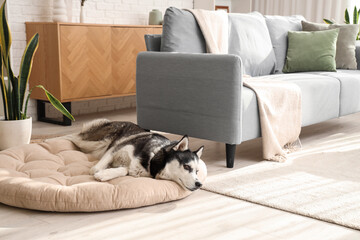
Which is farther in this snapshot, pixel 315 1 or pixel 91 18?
pixel 315 1

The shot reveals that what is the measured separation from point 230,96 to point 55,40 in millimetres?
1910

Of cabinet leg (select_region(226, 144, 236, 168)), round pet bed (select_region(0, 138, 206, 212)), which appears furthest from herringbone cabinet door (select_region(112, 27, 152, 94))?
round pet bed (select_region(0, 138, 206, 212))

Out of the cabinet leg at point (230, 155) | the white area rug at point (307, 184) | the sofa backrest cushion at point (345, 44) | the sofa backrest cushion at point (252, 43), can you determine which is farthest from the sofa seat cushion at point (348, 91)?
the cabinet leg at point (230, 155)

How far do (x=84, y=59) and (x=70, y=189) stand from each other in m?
2.27

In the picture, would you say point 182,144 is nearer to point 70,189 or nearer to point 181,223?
point 181,223

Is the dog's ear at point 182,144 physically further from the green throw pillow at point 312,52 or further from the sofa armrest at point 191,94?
the green throw pillow at point 312,52

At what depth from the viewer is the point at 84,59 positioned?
13.4ft

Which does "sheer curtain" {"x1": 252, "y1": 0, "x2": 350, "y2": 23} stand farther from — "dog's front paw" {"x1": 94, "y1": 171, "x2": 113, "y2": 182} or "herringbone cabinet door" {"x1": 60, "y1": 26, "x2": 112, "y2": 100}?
"dog's front paw" {"x1": 94, "y1": 171, "x2": 113, "y2": 182}

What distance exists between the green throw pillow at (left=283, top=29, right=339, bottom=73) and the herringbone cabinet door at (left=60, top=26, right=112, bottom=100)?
1.68 meters

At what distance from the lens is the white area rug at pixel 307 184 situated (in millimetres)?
2088

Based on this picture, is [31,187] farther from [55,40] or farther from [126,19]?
[126,19]

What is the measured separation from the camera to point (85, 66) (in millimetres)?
4102

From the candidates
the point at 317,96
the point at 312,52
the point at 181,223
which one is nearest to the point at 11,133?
the point at 181,223

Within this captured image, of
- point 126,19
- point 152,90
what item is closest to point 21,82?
point 152,90
